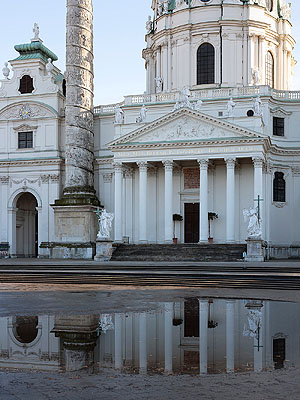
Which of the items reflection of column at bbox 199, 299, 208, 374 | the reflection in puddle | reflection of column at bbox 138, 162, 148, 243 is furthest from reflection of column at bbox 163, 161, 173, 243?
the reflection in puddle

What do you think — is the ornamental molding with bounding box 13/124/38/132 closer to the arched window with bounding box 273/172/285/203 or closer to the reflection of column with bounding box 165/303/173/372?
the arched window with bounding box 273/172/285/203

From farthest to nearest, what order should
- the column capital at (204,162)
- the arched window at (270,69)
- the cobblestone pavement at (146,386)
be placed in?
the arched window at (270,69), the column capital at (204,162), the cobblestone pavement at (146,386)

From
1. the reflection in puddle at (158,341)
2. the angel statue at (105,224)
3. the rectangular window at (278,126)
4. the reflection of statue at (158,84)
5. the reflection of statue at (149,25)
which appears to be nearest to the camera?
the reflection in puddle at (158,341)

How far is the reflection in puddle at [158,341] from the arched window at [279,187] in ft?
109

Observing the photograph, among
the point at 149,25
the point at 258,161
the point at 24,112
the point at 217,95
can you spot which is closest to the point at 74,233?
the point at 24,112

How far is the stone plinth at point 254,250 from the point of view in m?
38.3

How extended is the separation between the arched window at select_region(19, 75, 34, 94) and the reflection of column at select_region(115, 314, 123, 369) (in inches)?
1647

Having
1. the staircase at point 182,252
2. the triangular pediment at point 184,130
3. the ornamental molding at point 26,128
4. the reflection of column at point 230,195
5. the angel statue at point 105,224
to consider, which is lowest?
the staircase at point 182,252

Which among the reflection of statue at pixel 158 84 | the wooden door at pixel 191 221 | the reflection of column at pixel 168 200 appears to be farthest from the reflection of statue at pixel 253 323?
the reflection of statue at pixel 158 84

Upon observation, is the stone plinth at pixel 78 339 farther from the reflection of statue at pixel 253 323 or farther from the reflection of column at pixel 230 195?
the reflection of column at pixel 230 195

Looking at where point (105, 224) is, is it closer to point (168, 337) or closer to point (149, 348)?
point (168, 337)

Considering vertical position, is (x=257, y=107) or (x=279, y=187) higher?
(x=257, y=107)

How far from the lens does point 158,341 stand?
34.5 feet

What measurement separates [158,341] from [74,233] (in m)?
35.8
